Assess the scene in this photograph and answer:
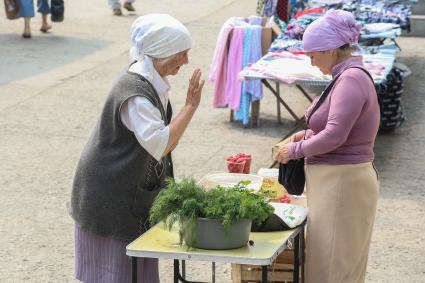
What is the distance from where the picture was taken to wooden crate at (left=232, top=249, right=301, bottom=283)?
4773 millimetres

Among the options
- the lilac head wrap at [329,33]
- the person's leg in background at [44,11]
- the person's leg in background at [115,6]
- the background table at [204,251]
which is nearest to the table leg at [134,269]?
the background table at [204,251]

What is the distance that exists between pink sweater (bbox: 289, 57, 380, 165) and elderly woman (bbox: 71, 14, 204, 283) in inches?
23.8

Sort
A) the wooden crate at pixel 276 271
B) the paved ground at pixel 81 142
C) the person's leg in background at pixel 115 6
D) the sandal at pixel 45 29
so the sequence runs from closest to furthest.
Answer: the wooden crate at pixel 276 271, the paved ground at pixel 81 142, the sandal at pixel 45 29, the person's leg in background at pixel 115 6

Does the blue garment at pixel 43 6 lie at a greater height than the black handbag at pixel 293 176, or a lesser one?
lesser

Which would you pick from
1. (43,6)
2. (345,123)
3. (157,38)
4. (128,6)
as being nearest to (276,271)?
(345,123)

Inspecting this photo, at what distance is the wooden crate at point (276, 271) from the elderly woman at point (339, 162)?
13.4 inches

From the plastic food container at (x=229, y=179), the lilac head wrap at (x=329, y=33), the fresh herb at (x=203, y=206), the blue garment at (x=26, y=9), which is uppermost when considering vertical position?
the lilac head wrap at (x=329, y=33)

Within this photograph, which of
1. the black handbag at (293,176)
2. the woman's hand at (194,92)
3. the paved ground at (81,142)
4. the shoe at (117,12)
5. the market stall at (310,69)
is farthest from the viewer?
the shoe at (117,12)

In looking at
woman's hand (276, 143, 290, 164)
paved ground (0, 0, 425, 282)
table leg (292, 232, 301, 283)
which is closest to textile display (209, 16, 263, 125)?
paved ground (0, 0, 425, 282)

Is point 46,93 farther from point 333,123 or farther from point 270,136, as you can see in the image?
point 333,123

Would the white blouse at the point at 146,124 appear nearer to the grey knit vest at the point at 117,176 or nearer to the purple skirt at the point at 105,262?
the grey knit vest at the point at 117,176

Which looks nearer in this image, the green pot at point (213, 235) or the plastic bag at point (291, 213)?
the green pot at point (213, 235)

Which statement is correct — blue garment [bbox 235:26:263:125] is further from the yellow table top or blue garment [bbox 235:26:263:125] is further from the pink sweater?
the yellow table top

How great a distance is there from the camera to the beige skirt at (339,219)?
440cm
